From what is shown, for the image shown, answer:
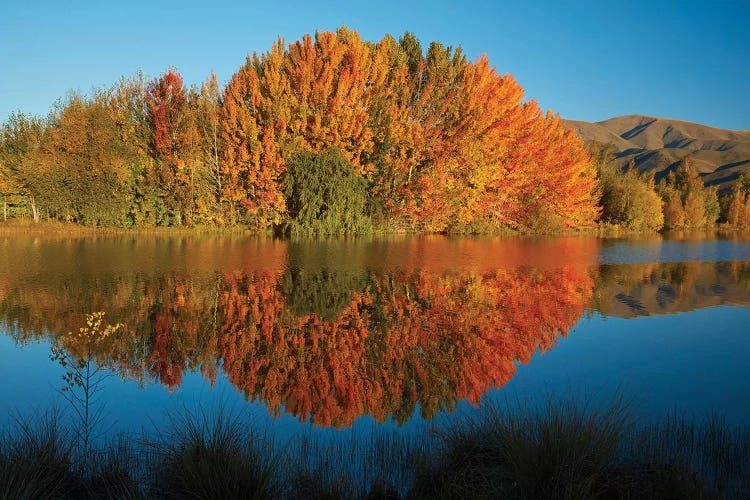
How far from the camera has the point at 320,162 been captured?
112 ft

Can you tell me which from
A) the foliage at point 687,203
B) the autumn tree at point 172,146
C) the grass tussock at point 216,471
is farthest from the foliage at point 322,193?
the foliage at point 687,203

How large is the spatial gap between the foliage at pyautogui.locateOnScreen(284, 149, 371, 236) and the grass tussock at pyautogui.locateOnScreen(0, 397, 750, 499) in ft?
A: 96.1

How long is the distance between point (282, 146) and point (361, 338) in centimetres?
2671

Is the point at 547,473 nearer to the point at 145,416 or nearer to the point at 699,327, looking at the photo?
the point at 145,416

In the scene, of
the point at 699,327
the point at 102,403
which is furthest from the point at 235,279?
A: the point at 699,327

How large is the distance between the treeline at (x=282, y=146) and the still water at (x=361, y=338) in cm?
1517

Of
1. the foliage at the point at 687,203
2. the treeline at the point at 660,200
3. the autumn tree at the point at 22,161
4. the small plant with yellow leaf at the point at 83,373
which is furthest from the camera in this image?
the foliage at the point at 687,203

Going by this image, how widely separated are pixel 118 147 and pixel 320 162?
1255cm

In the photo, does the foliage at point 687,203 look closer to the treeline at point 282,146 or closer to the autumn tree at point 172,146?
the treeline at point 282,146

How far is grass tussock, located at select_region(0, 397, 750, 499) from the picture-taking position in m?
4.02

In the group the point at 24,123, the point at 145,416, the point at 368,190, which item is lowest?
the point at 145,416

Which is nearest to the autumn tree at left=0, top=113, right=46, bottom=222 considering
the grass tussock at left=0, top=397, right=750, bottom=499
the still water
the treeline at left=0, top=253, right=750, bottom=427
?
the still water

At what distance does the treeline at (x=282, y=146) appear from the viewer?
33.2 metres

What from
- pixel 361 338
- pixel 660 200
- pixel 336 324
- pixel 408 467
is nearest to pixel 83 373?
pixel 361 338
